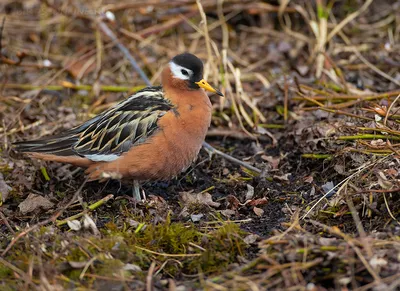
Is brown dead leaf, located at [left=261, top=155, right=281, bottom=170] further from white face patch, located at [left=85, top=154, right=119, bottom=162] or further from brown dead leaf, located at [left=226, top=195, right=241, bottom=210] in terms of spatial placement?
white face patch, located at [left=85, top=154, right=119, bottom=162]

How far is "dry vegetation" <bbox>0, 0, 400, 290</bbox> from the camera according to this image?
3.87 meters

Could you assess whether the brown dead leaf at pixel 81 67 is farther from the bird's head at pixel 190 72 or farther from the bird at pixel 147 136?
the bird's head at pixel 190 72

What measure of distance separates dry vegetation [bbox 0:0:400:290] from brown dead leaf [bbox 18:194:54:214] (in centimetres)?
2

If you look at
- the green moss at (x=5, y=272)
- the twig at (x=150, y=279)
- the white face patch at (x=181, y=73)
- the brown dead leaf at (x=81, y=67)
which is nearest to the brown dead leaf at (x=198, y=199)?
the white face patch at (x=181, y=73)

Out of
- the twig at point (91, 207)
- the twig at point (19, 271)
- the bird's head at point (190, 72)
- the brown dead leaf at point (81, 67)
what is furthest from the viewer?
the brown dead leaf at point (81, 67)

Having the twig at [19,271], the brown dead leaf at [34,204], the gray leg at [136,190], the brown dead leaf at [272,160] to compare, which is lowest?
the brown dead leaf at [272,160]

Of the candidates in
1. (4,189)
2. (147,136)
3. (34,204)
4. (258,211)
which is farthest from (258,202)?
(4,189)

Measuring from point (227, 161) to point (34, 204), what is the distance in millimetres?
1865

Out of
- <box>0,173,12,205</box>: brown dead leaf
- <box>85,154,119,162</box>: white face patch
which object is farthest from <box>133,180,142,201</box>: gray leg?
<box>0,173,12,205</box>: brown dead leaf

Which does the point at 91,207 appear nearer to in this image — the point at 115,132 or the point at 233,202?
the point at 115,132

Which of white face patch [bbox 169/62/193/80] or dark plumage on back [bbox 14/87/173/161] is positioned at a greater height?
white face patch [bbox 169/62/193/80]

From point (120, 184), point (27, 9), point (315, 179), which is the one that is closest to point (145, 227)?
point (120, 184)

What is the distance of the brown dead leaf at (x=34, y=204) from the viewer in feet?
16.9

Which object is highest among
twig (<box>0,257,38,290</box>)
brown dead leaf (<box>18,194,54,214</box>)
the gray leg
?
twig (<box>0,257,38,290</box>)
